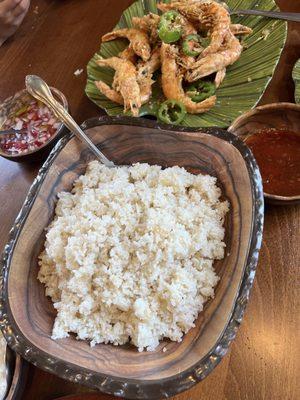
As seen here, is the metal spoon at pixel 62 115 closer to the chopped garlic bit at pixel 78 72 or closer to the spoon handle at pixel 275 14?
the chopped garlic bit at pixel 78 72

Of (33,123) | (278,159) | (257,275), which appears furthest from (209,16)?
(257,275)

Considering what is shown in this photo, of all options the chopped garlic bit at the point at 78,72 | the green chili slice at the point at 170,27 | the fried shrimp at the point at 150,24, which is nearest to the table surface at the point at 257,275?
the chopped garlic bit at the point at 78,72

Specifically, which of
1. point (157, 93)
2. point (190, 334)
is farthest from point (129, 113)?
point (190, 334)

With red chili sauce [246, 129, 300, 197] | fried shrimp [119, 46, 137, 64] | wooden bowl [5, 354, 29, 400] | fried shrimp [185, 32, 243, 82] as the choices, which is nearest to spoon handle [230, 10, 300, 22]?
fried shrimp [185, 32, 243, 82]

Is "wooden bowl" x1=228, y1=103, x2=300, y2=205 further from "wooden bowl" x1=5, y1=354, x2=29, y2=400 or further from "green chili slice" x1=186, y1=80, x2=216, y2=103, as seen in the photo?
"wooden bowl" x1=5, y1=354, x2=29, y2=400

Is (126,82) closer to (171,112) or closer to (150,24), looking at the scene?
(171,112)
